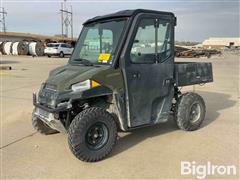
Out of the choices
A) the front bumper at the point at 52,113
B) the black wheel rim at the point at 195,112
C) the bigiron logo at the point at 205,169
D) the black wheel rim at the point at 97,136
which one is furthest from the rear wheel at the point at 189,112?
the front bumper at the point at 52,113

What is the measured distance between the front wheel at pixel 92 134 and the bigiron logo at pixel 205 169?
1172mm

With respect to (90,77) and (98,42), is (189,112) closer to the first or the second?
(98,42)

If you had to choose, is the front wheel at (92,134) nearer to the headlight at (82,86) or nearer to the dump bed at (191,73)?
the headlight at (82,86)

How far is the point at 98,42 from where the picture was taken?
205 inches

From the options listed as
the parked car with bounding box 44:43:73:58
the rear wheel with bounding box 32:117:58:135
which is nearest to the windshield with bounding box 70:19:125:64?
the rear wheel with bounding box 32:117:58:135

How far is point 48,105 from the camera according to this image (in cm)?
466

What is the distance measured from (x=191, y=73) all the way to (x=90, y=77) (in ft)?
8.09

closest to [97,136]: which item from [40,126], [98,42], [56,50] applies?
[40,126]

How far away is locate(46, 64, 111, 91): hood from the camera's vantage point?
14.6 ft

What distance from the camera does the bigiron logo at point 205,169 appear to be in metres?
4.12

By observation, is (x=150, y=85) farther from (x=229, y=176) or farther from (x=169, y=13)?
(x=229, y=176)

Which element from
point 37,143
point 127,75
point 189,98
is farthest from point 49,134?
point 189,98

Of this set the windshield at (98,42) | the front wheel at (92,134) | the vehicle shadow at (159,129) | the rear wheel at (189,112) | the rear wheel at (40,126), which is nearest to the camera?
the front wheel at (92,134)

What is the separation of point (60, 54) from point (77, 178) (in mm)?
32590
